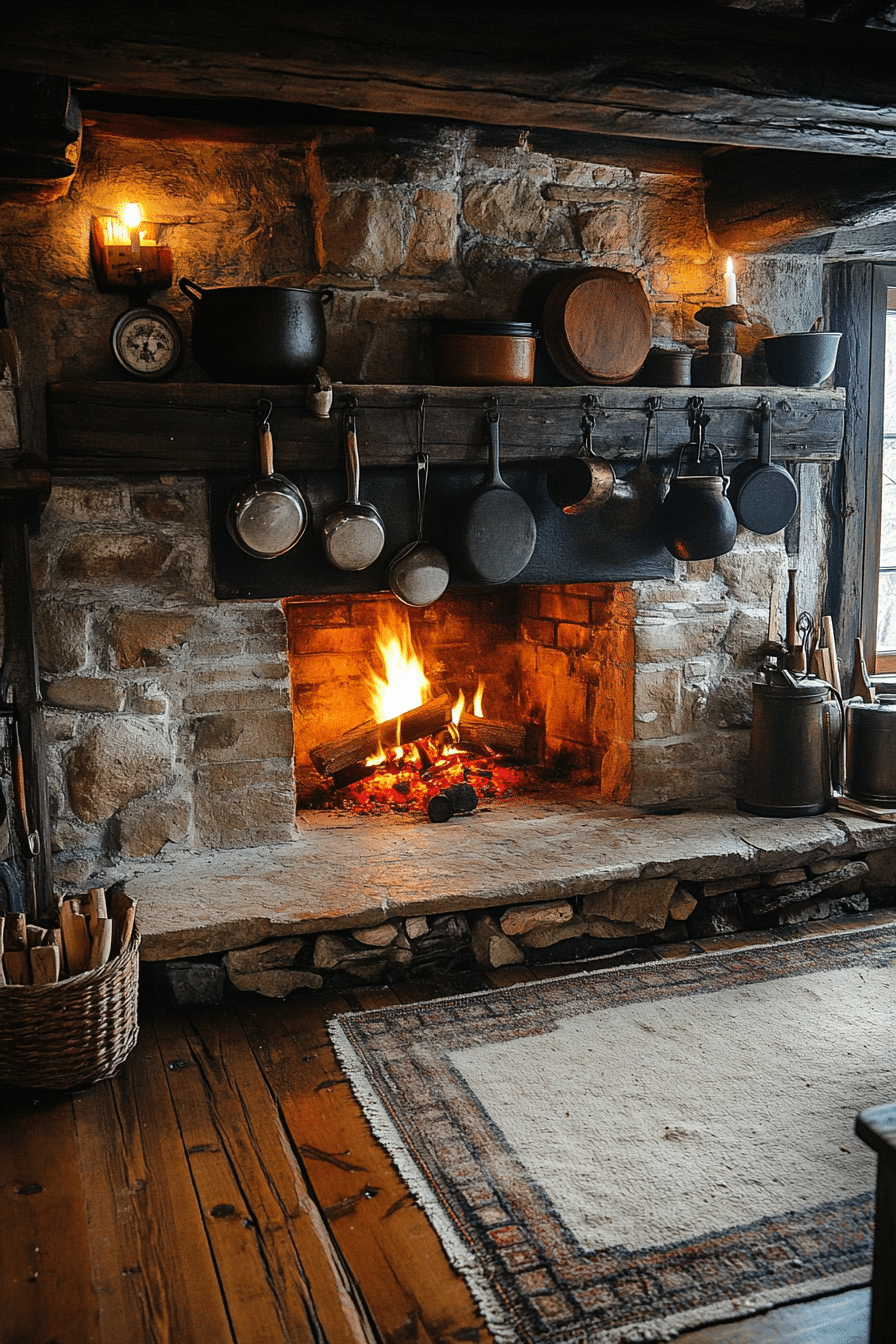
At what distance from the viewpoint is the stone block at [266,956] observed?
2.64 m

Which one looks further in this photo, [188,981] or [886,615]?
[886,615]

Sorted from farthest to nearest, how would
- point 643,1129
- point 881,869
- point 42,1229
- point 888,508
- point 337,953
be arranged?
point 888,508 → point 881,869 → point 337,953 → point 643,1129 → point 42,1229

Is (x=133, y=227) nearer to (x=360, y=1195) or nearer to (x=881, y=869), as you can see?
(x=360, y=1195)

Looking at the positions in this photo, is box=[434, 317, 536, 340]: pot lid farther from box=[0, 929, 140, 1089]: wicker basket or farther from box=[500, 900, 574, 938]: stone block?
box=[0, 929, 140, 1089]: wicker basket

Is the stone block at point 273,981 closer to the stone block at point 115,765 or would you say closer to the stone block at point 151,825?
the stone block at point 151,825

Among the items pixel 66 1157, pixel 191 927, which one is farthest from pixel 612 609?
pixel 66 1157

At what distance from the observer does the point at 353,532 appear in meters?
2.85

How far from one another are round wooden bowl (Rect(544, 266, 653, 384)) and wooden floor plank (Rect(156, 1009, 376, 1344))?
1.95 metres

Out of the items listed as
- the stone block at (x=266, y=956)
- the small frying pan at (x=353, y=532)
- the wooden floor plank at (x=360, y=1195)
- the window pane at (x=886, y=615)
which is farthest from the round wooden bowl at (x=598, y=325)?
the wooden floor plank at (x=360, y=1195)

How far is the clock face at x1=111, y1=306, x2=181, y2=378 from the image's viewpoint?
267 cm

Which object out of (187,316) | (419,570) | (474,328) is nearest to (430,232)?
(474,328)

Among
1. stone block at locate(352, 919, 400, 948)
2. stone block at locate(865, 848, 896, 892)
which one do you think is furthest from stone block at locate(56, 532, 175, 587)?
stone block at locate(865, 848, 896, 892)

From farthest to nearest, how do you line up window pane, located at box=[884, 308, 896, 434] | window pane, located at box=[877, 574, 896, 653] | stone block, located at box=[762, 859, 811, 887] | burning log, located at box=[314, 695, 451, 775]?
1. window pane, located at box=[877, 574, 896, 653]
2. window pane, located at box=[884, 308, 896, 434]
3. burning log, located at box=[314, 695, 451, 775]
4. stone block, located at box=[762, 859, 811, 887]

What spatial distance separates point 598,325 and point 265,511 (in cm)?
107
